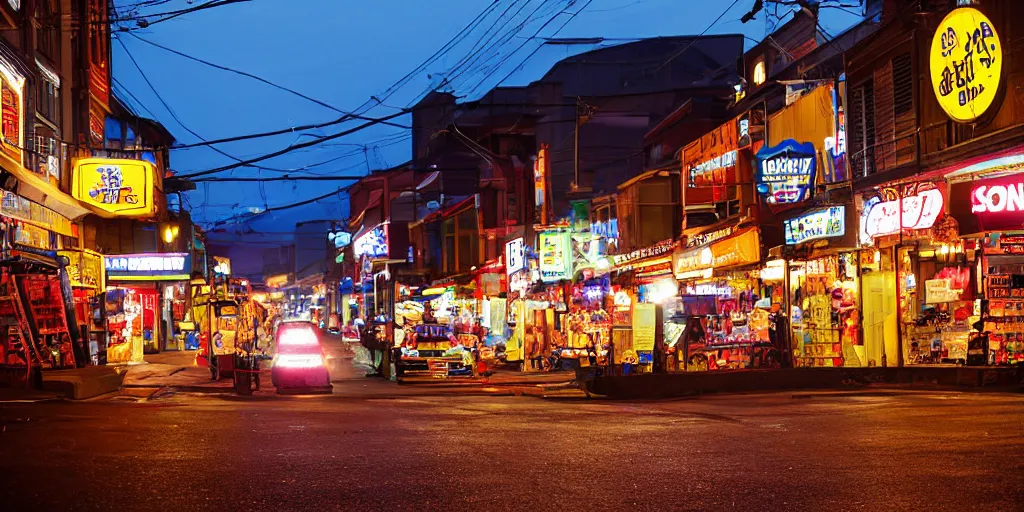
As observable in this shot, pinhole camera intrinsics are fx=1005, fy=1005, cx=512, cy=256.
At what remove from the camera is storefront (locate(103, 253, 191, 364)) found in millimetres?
36656

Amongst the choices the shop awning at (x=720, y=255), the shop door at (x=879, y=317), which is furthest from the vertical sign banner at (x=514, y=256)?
the shop door at (x=879, y=317)

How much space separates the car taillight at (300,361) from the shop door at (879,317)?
13259 mm

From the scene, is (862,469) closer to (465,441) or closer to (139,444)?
(465,441)

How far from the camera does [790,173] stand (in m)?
23.6

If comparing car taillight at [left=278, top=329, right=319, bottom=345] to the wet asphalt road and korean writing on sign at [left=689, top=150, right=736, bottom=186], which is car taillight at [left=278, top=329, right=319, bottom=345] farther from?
korean writing on sign at [left=689, top=150, right=736, bottom=186]

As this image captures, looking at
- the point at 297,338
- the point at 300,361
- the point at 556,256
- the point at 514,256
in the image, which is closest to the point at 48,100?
the point at 297,338

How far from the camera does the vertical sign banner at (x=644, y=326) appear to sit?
98.9 feet

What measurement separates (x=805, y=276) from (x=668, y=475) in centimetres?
1659

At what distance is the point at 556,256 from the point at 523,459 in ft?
81.9

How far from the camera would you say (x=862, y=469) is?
29.9 feet

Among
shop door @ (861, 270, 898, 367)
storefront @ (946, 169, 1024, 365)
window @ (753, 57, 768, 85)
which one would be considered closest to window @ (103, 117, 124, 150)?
window @ (753, 57, 768, 85)

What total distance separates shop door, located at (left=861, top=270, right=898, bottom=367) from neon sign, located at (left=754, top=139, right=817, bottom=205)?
2485mm

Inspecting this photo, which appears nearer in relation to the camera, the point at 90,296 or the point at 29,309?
the point at 29,309

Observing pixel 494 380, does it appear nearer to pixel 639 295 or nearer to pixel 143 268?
pixel 639 295
